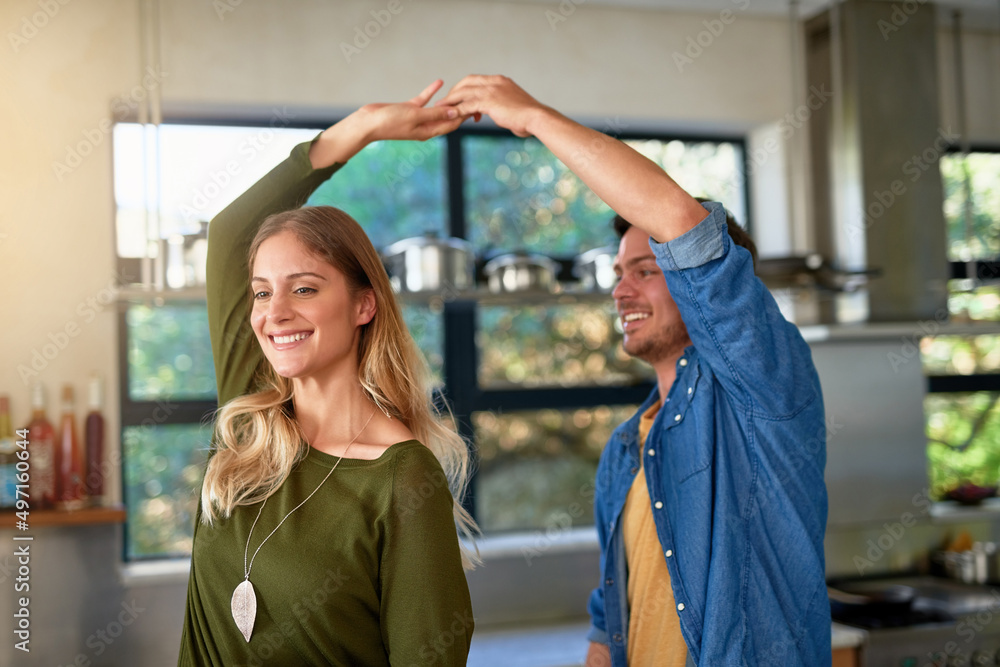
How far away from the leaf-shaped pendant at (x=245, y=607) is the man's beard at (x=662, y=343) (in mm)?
843

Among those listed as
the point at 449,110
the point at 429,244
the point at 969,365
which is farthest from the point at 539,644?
the point at 969,365

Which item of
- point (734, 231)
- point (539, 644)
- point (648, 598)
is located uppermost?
point (734, 231)

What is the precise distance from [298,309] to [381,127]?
0.39m

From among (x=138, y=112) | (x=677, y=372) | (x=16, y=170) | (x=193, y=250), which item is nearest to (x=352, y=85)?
(x=138, y=112)

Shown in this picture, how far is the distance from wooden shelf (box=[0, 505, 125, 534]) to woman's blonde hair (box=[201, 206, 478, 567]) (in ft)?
4.64

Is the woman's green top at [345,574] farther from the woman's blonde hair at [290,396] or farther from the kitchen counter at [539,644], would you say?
the kitchen counter at [539,644]

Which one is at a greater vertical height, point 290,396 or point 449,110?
point 449,110

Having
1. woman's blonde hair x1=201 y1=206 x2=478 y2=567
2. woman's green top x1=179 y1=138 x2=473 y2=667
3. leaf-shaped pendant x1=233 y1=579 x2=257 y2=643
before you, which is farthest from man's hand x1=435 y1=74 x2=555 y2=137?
leaf-shaped pendant x1=233 y1=579 x2=257 y2=643

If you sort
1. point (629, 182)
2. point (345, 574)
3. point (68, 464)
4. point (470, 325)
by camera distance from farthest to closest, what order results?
point (470, 325) → point (68, 464) → point (629, 182) → point (345, 574)

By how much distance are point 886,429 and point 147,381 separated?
111 inches

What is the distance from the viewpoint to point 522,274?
9.39 ft

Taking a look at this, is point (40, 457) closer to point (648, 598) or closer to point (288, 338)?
point (288, 338)

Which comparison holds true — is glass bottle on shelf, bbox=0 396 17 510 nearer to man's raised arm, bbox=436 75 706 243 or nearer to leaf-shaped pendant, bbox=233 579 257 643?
leaf-shaped pendant, bbox=233 579 257 643

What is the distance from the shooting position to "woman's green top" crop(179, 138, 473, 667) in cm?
115
